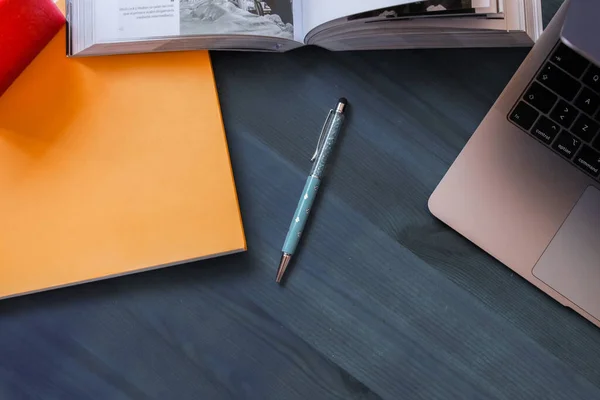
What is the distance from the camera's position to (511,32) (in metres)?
0.57

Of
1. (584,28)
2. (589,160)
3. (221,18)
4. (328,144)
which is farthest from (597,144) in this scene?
(221,18)

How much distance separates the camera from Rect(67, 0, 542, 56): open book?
58 cm

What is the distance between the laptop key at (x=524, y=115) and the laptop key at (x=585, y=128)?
36mm

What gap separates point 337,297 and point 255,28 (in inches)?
11.0

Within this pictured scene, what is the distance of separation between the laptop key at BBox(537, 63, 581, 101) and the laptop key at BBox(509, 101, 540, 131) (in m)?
0.03

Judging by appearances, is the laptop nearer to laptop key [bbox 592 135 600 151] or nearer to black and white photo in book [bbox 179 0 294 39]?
laptop key [bbox 592 135 600 151]

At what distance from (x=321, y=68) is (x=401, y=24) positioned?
0.10 m

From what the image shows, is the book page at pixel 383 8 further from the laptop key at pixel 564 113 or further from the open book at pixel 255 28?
the laptop key at pixel 564 113

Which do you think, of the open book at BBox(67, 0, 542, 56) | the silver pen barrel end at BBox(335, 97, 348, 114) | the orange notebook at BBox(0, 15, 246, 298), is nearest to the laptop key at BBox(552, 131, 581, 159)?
the open book at BBox(67, 0, 542, 56)

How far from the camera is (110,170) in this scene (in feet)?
2.00

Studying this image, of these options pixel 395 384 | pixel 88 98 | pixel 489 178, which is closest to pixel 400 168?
pixel 489 178

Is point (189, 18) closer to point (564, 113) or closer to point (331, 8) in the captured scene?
point (331, 8)

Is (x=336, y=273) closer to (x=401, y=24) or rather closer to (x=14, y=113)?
(x=401, y=24)

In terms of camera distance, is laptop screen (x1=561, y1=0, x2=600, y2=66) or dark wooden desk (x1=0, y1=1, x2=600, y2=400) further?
dark wooden desk (x1=0, y1=1, x2=600, y2=400)
